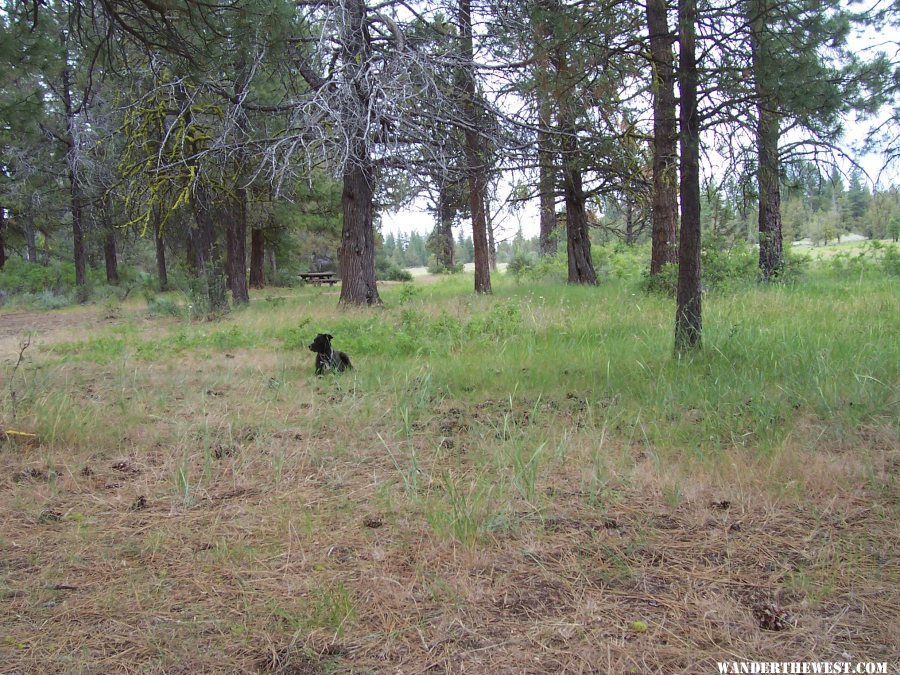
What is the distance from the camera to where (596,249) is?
66.3ft

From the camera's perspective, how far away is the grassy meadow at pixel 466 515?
1923 millimetres

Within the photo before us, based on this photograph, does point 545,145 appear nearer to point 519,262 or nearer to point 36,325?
point 36,325

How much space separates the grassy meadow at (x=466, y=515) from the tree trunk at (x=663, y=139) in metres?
2.53

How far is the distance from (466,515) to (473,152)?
31.5ft

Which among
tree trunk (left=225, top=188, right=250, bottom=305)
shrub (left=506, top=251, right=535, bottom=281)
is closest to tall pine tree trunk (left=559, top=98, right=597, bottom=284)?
shrub (left=506, top=251, right=535, bottom=281)

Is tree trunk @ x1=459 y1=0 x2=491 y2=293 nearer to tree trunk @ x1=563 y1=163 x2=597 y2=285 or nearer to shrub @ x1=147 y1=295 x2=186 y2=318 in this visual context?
tree trunk @ x1=563 y1=163 x2=597 y2=285

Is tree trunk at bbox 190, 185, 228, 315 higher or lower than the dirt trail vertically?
higher

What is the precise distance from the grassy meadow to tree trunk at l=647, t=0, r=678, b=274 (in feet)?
8.30

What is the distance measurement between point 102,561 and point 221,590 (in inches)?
25.6

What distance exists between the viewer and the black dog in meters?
5.85

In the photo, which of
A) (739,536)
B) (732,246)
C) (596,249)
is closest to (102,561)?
(739,536)

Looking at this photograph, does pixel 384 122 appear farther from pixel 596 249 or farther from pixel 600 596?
pixel 596 249

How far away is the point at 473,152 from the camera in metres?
11.2

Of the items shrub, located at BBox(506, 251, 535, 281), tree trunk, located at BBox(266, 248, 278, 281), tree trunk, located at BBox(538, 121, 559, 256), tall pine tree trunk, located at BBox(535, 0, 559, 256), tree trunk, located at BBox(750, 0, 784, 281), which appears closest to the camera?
tree trunk, located at BBox(750, 0, 784, 281)
